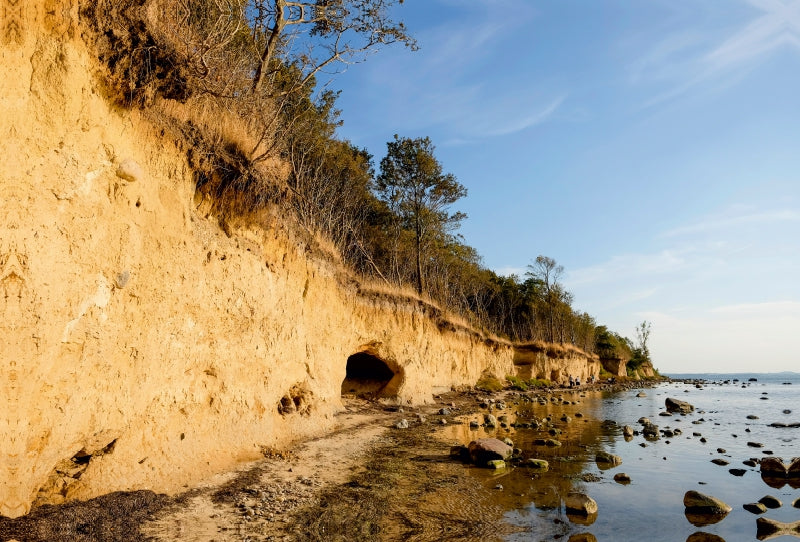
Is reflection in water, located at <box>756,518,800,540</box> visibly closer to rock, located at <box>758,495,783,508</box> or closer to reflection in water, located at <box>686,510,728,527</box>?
reflection in water, located at <box>686,510,728,527</box>

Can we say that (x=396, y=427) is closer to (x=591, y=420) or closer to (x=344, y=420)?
(x=344, y=420)

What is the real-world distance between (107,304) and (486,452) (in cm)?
807

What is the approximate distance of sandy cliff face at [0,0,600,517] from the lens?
15.8 ft

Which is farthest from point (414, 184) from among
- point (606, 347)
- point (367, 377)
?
point (606, 347)

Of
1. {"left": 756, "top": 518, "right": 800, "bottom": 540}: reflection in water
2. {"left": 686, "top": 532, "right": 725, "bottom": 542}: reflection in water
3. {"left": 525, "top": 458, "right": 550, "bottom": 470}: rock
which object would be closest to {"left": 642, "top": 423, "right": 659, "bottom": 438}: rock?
{"left": 525, "top": 458, "right": 550, "bottom": 470}: rock

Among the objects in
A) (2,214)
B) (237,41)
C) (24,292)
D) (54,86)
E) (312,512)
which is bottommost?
(312,512)

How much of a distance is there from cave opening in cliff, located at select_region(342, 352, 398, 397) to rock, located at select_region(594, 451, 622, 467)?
978cm

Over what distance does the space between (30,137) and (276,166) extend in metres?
6.13

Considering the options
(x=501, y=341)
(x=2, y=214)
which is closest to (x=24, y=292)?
(x=2, y=214)

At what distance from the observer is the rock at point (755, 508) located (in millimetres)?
7285

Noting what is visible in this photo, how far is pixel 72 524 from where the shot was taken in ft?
16.1

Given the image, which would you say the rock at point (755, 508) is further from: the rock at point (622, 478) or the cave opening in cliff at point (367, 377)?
the cave opening in cliff at point (367, 377)

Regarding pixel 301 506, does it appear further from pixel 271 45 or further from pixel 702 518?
pixel 271 45

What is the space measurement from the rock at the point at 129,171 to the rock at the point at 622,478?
34.1 ft
